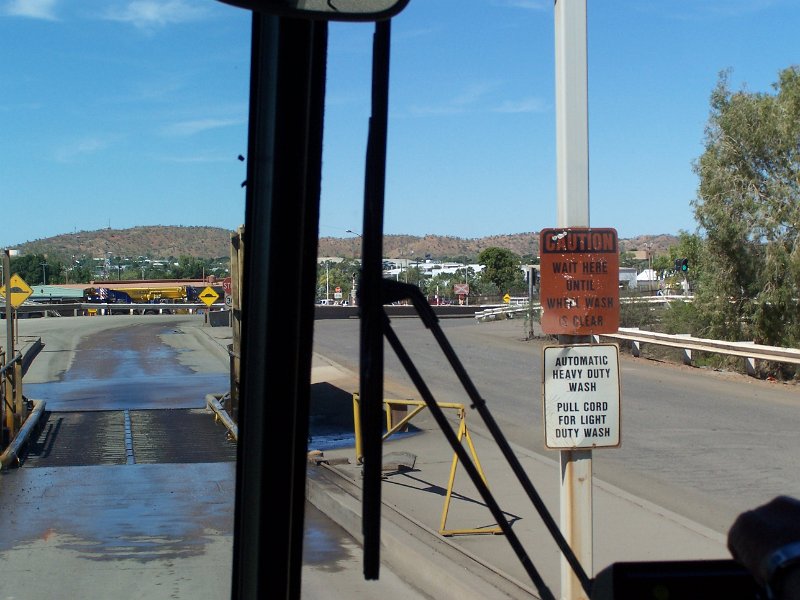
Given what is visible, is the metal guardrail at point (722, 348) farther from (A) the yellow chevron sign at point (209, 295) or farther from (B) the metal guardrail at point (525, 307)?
(A) the yellow chevron sign at point (209, 295)

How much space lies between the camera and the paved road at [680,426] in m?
9.81

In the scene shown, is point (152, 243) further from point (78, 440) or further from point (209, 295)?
point (78, 440)

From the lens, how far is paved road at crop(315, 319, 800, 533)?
981cm

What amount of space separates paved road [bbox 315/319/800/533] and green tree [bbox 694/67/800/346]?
10.1 feet

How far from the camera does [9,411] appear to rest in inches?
522

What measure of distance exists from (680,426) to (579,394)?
976cm

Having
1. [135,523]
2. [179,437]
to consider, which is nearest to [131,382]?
[179,437]

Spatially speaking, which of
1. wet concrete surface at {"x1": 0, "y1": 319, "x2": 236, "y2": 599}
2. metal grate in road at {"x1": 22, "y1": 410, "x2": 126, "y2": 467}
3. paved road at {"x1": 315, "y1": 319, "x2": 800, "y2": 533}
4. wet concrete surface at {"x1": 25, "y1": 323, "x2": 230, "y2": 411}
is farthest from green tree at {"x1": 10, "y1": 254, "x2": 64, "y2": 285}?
wet concrete surface at {"x1": 25, "y1": 323, "x2": 230, "y2": 411}

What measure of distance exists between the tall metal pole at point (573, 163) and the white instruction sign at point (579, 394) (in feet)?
0.57

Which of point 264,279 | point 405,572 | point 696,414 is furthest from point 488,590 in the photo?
point 696,414

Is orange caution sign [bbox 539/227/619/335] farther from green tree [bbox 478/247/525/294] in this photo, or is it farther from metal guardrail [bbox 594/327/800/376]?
metal guardrail [bbox 594/327/800/376]

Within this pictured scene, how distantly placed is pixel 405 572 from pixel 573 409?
2.33 metres

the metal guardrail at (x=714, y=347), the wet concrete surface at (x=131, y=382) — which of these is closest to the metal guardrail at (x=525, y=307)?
the metal guardrail at (x=714, y=347)

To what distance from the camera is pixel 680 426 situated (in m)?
14.8
